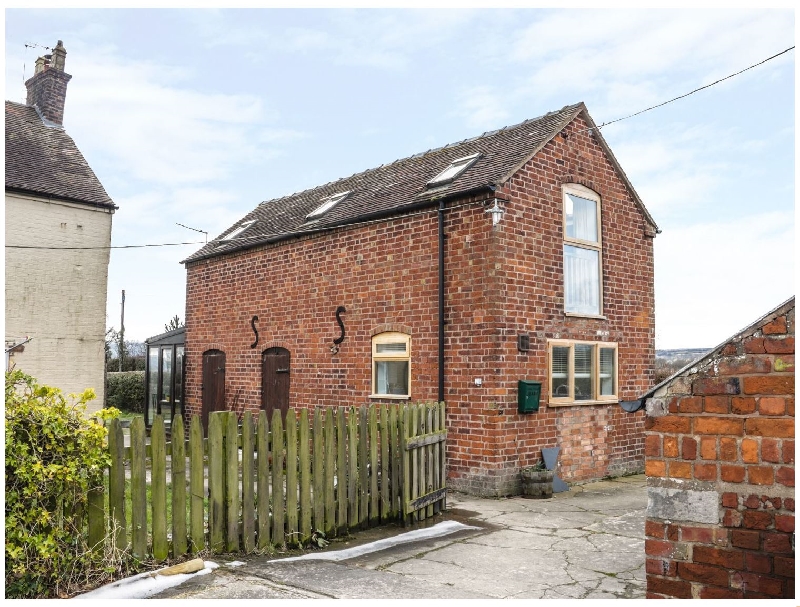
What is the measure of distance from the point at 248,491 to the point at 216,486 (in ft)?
1.13

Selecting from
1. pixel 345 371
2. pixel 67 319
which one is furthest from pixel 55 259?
pixel 345 371

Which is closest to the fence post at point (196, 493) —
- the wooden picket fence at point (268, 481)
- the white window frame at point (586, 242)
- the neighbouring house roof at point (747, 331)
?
the wooden picket fence at point (268, 481)

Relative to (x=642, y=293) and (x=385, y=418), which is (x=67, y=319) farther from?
(x=642, y=293)

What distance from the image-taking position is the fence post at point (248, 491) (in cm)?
649

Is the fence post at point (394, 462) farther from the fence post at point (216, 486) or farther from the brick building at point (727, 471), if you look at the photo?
the brick building at point (727, 471)

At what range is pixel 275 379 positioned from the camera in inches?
580

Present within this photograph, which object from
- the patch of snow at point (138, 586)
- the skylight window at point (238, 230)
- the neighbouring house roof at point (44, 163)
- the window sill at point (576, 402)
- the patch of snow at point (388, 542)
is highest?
the neighbouring house roof at point (44, 163)

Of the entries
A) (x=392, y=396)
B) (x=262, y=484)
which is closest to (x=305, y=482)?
(x=262, y=484)

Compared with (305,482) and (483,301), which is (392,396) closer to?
(483,301)

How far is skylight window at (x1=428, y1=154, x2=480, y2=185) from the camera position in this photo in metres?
12.4

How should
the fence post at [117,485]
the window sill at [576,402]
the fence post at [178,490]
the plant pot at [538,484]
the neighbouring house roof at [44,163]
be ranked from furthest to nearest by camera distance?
the neighbouring house roof at [44,163], the window sill at [576,402], the plant pot at [538,484], the fence post at [178,490], the fence post at [117,485]

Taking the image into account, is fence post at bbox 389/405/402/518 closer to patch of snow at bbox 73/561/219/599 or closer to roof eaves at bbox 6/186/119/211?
patch of snow at bbox 73/561/219/599

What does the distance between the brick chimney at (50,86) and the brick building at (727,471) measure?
19.0 meters

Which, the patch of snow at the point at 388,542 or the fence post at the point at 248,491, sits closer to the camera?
the fence post at the point at 248,491
